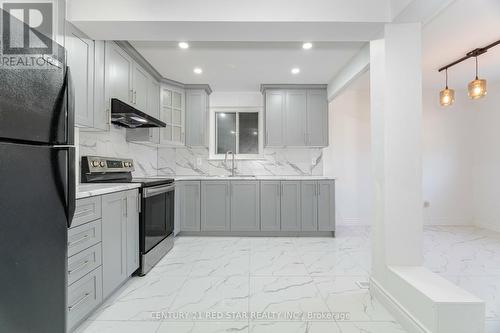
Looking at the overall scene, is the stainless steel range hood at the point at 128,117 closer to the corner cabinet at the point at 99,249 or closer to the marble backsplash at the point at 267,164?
the corner cabinet at the point at 99,249

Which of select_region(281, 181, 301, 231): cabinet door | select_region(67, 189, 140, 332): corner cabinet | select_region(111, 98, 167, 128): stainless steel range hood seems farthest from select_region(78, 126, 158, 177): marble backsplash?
select_region(281, 181, 301, 231): cabinet door

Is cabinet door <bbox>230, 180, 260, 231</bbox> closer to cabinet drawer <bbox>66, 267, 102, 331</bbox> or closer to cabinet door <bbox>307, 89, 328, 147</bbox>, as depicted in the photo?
cabinet door <bbox>307, 89, 328, 147</bbox>

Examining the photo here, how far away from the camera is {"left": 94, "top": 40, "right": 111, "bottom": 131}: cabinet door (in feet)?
7.21

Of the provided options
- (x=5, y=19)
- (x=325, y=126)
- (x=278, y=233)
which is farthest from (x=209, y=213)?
(x=5, y=19)

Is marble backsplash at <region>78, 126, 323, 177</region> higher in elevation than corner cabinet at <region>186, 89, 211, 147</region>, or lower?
lower

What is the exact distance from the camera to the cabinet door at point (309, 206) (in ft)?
12.5

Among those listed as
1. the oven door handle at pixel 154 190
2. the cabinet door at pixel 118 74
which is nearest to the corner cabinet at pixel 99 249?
the oven door handle at pixel 154 190

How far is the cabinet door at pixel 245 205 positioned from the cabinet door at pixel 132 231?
64.6 inches

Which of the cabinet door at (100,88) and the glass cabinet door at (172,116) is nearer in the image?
the cabinet door at (100,88)

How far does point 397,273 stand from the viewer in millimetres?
1793

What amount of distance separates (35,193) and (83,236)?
76cm

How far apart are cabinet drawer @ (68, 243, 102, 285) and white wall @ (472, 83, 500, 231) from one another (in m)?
5.58

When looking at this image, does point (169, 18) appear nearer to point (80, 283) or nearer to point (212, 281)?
point (80, 283)

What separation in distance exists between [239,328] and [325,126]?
3.23m
